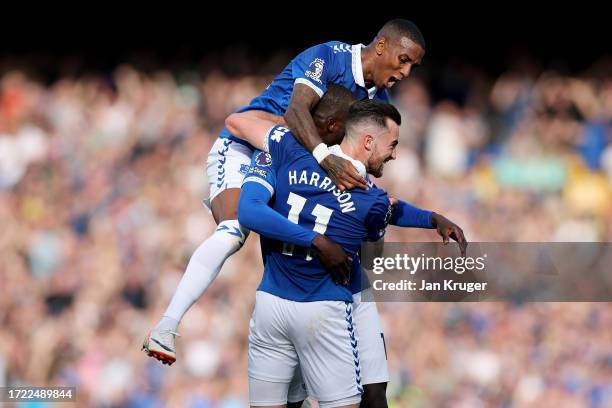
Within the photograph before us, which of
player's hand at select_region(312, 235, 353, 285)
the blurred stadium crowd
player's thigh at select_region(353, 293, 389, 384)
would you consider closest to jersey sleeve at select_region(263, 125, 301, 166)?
player's hand at select_region(312, 235, 353, 285)

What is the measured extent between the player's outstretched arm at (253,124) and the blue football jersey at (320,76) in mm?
122

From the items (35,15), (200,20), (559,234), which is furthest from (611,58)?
(35,15)

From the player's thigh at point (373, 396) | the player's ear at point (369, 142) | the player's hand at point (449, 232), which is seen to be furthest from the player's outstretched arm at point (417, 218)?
the player's thigh at point (373, 396)

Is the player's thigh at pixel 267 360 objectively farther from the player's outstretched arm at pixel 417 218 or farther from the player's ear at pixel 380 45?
the player's ear at pixel 380 45

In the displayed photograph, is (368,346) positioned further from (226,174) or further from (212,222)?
(212,222)

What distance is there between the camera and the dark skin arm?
3695 mm

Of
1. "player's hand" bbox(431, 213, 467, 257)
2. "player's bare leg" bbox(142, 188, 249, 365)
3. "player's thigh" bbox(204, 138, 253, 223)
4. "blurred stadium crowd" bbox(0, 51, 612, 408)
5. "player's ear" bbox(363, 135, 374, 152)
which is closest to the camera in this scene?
"player's ear" bbox(363, 135, 374, 152)

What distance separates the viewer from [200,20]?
934 cm

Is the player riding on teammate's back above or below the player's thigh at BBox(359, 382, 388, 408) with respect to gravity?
above

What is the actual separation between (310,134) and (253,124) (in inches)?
18.3

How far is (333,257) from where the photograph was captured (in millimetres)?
3697

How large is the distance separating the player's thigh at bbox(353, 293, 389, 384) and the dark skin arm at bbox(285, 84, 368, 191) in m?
0.57

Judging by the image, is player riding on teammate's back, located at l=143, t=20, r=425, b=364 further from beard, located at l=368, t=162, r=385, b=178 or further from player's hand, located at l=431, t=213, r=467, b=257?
player's hand, located at l=431, t=213, r=467, b=257

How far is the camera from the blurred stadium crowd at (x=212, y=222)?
860 centimetres
